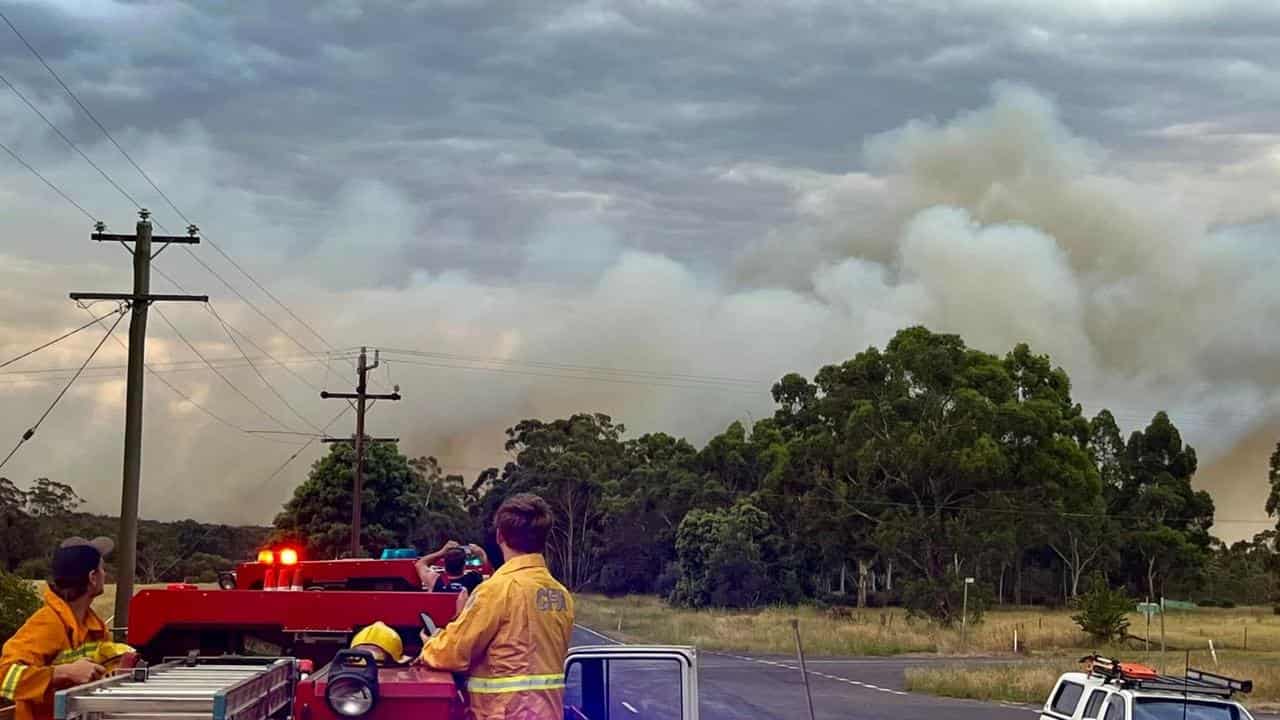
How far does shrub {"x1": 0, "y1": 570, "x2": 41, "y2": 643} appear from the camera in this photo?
24.9 metres

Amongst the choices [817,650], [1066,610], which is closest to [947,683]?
[817,650]

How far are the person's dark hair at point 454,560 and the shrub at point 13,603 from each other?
55.1 ft

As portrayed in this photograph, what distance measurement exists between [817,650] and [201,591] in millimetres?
51248

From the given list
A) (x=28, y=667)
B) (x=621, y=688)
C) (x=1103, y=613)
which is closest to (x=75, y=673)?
(x=28, y=667)

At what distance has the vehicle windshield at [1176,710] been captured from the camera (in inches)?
672

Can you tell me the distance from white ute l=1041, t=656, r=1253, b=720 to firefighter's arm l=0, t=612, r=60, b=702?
43.0 feet

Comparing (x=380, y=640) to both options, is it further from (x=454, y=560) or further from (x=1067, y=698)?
(x=1067, y=698)

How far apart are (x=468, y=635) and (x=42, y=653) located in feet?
5.10

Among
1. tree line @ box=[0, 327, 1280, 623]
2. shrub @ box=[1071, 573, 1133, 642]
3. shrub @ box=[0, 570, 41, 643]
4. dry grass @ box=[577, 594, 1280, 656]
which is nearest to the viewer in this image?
shrub @ box=[0, 570, 41, 643]

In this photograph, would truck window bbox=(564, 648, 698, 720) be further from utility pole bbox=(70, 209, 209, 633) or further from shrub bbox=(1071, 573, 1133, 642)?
shrub bbox=(1071, 573, 1133, 642)

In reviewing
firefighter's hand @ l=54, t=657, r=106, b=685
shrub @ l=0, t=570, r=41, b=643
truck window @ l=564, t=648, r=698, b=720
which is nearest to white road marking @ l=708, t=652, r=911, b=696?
shrub @ l=0, t=570, r=41, b=643

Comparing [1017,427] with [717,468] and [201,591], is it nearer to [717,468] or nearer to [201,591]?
[717,468]

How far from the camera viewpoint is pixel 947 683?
3903cm

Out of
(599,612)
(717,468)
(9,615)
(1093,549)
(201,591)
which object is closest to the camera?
(201,591)
